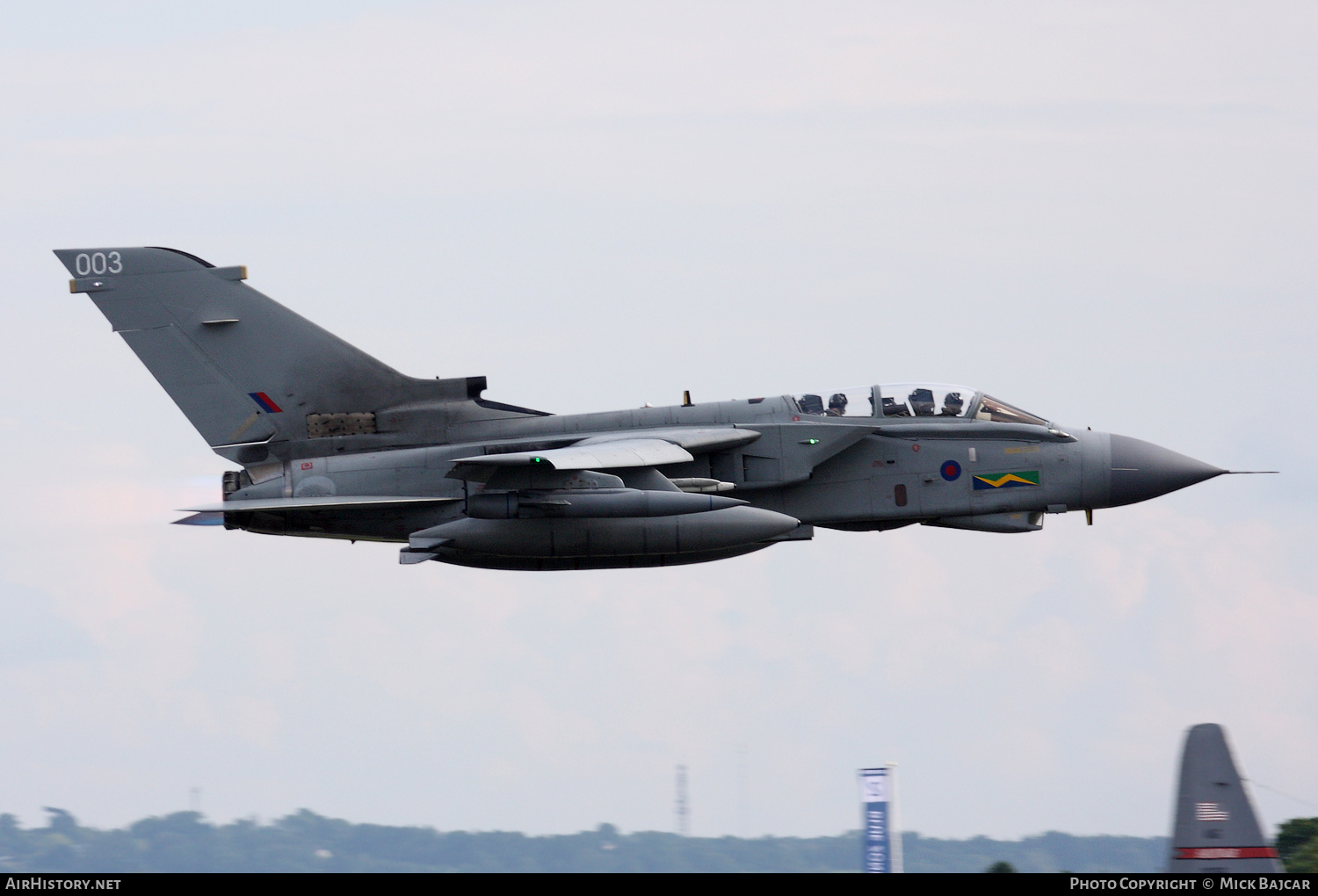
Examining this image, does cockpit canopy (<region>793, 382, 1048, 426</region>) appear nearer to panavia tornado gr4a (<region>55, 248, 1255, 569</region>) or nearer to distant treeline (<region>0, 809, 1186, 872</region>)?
panavia tornado gr4a (<region>55, 248, 1255, 569</region>)

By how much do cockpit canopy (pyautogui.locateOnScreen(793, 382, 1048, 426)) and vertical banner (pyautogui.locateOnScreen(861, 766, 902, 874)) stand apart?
28278mm

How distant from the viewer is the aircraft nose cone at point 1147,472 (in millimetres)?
21219

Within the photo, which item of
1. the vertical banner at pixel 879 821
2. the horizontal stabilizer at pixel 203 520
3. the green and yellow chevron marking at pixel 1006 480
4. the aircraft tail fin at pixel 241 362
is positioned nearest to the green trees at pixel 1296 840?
the vertical banner at pixel 879 821

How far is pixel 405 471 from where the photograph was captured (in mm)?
21078

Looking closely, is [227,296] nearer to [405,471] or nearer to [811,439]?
[405,471]

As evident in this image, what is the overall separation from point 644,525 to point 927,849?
8252 centimetres

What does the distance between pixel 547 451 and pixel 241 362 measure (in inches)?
208

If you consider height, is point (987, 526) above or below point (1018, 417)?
below

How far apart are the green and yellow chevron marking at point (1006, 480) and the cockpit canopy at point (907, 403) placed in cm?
79

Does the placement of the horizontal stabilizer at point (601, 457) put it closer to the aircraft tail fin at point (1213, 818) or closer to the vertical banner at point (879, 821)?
the aircraft tail fin at point (1213, 818)

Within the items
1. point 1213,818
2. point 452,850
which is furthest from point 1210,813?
point 452,850

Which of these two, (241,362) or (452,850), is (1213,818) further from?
(452,850)

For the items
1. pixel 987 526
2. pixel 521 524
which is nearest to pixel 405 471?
pixel 521 524
